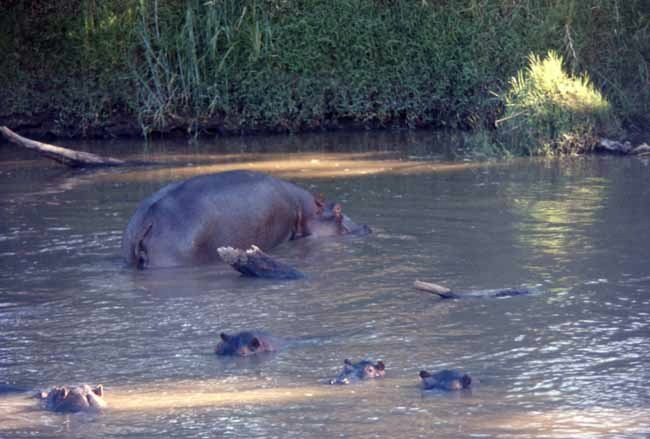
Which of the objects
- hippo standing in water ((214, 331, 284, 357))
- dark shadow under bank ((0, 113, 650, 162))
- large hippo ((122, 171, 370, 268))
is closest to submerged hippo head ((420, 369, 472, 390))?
hippo standing in water ((214, 331, 284, 357))

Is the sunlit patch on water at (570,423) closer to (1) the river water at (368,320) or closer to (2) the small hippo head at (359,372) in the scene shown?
(1) the river water at (368,320)

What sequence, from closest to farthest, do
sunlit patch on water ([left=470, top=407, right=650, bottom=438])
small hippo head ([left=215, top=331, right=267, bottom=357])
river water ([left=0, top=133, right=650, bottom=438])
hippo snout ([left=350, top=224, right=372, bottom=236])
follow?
sunlit patch on water ([left=470, top=407, right=650, bottom=438]) < river water ([left=0, top=133, right=650, bottom=438]) < small hippo head ([left=215, top=331, right=267, bottom=357]) < hippo snout ([left=350, top=224, right=372, bottom=236])

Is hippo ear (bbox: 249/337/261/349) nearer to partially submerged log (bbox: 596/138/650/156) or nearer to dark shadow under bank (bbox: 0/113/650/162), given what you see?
partially submerged log (bbox: 596/138/650/156)

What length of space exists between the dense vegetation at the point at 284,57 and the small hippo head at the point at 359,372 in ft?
36.3

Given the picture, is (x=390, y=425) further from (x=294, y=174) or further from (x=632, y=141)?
(x=632, y=141)

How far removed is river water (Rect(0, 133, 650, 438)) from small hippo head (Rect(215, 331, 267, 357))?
0.20 feet

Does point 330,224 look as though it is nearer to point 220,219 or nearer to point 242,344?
point 220,219

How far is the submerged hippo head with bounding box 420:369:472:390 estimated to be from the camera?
5008mm

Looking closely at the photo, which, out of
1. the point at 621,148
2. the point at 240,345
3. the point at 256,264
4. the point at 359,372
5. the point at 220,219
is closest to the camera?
the point at 359,372

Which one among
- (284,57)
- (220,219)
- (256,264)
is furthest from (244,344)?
(284,57)

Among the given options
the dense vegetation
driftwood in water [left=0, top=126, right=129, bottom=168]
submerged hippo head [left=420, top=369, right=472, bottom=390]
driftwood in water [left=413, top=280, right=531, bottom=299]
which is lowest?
submerged hippo head [left=420, top=369, right=472, bottom=390]

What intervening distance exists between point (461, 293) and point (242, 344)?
1605 millimetres

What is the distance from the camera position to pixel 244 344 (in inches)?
221

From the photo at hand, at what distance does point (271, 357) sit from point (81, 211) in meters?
4.92
